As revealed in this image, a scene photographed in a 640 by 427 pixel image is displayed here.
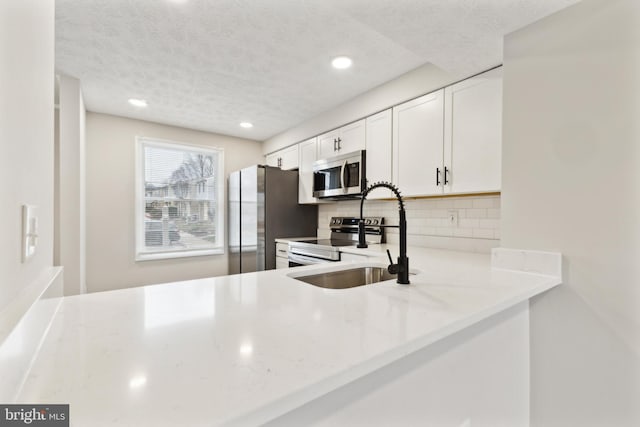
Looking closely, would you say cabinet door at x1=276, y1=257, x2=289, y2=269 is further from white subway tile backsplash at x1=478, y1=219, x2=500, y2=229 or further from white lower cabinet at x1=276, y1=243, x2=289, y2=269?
white subway tile backsplash at x1=478, y1=219, x2=500, y2=229

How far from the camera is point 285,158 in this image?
405cm

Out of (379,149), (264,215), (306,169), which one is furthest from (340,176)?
(264,215)

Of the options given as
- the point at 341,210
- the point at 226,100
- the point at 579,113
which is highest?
the point at 226,100

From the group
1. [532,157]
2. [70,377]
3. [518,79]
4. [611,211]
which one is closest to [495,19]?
[518,79]

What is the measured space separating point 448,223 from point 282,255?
1.80 m

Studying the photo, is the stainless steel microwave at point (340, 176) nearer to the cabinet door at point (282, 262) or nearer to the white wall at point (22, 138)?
the cabinet door at point (282, 262)

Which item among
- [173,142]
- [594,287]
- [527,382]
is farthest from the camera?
[173,142]

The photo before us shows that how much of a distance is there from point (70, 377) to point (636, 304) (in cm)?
179

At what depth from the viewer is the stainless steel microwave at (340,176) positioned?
2834mm

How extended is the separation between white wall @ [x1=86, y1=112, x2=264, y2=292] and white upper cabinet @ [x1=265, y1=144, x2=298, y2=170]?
1.36 metres

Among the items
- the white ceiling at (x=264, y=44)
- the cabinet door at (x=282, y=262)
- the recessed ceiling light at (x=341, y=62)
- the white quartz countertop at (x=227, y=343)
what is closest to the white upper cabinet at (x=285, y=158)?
the white ceiling at (x=264, y=44)

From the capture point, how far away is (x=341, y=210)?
360 centimetres

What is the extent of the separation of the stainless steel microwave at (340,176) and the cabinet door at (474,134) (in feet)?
2.86

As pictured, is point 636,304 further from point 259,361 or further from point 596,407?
point 259,361
